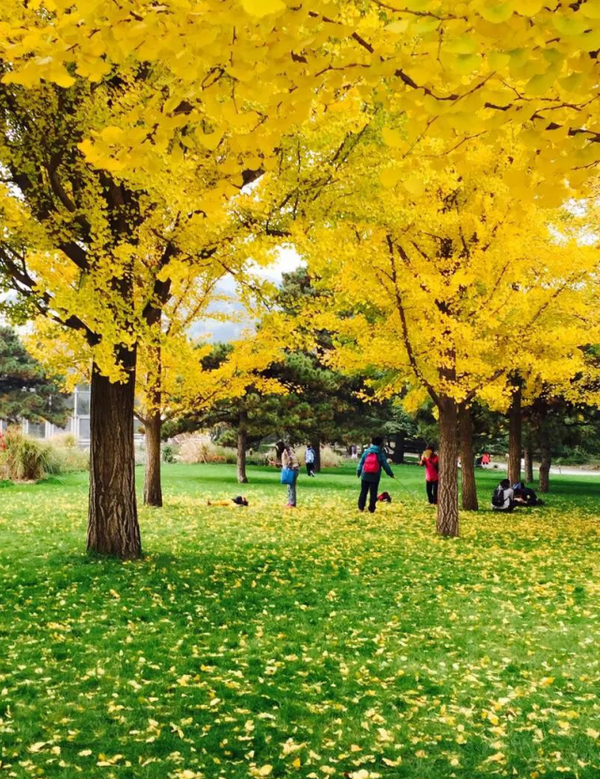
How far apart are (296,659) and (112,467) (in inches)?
153

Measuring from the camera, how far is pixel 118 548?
8234mm

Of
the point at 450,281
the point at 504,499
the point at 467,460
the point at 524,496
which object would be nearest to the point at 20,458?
the point at 467,460

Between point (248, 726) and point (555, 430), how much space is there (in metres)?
22.2

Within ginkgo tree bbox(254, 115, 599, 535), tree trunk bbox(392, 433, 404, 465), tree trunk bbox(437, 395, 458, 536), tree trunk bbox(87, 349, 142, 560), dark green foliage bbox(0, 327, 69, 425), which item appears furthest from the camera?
tree trunk bbox(392, 433, 404, 465)

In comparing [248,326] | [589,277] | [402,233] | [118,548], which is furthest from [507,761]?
[248,326]

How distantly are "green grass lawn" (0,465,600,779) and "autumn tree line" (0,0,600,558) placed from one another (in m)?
1.62

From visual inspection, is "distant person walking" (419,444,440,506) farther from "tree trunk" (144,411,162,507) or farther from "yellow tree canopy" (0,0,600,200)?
"yellow tree canopy" (0,0,600,200)

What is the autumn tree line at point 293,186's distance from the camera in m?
2.46

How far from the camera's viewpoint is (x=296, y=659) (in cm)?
523

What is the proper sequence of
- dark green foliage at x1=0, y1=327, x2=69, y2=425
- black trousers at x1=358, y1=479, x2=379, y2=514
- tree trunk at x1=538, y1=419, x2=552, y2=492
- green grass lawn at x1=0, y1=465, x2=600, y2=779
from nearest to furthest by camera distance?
green grass lawn at x1=0, y1=465, x2=600, y2=779 → black trousers at x1=358, y1=479, x2=379, y2=514 → tree trunk at x1=538, y1=419, x2=552, y2=492 → dark green foliage at x1=0, y1=327, x2=69, y2=425

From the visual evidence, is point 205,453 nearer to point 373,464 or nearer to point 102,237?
point 373,464

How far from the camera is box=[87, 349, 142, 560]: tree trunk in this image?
26.6 feet

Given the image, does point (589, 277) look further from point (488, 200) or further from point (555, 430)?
point (555, 430)

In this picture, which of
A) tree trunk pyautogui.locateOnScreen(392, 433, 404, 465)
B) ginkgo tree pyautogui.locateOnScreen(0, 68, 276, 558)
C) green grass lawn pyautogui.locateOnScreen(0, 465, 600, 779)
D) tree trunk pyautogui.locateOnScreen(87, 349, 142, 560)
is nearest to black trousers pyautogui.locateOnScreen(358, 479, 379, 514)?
green grass lawn pyautogui.locateOnScreen(0, 465, 600, 779)
